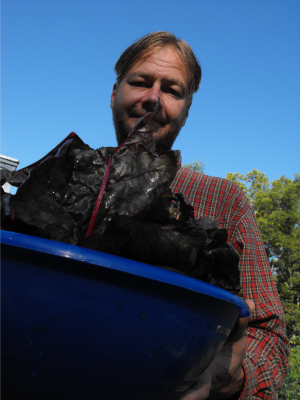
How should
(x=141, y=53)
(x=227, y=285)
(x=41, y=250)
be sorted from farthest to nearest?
1. (x=141, y=53)
2. (x=227, y=285)
3. (x=41, y=250)

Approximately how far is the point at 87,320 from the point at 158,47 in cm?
244

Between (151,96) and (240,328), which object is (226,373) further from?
(151,96)

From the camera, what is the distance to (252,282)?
1.97 m

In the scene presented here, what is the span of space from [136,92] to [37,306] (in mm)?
1994

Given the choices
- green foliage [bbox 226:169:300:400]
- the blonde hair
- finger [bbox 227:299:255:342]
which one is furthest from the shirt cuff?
green foliage [bbox 226:169:300:400]

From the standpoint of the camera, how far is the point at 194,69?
2727 mm

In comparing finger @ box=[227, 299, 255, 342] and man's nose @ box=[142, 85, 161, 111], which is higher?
man's nose @ box=[142, 85, 161, 111]

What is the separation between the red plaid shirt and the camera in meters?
1.53

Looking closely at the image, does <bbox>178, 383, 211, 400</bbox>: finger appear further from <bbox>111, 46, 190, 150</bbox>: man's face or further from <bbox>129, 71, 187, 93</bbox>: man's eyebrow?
<bbox>129, 71, 187, 93</bbox>: man's eyebrow

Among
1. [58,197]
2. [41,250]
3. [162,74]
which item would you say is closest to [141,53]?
[162,74]

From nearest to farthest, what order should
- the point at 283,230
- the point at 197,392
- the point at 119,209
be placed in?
the point at 119,209
the point at 197,392
the point at 283,230

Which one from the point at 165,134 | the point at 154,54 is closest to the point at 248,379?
the point at 165,134

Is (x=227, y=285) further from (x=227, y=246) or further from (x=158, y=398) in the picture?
(x=158, y=398)

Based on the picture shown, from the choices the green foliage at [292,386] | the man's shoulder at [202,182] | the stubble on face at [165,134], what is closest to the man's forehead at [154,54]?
the stubble on face at [165,134]
